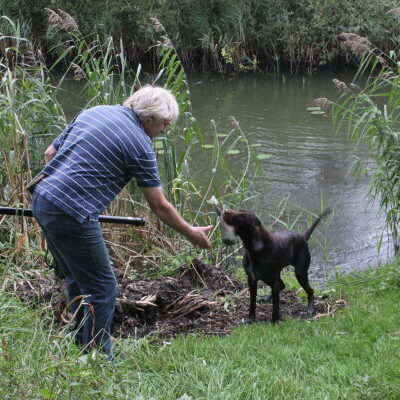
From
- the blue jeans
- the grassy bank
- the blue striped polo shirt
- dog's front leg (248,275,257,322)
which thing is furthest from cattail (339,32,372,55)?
the blue jeans

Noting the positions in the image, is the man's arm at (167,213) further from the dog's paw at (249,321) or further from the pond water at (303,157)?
the pond water at (303,157)

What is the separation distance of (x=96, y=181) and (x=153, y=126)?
0.54 meters

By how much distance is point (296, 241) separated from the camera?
5.41m

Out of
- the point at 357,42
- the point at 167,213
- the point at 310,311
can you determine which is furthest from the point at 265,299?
the point at 357,42

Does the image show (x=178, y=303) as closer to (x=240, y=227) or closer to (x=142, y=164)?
(x=240, y=227)

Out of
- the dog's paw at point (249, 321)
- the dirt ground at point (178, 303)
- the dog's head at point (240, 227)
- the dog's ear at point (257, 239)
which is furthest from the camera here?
the dog's paw at point (249, 321)

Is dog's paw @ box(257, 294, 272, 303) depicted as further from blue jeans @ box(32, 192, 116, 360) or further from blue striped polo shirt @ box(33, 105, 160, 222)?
blue striped polo shirt @ box(33, 105, 160, 222)

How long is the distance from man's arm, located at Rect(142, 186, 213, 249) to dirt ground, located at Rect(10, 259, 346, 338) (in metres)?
1.04

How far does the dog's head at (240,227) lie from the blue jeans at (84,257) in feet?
3.37

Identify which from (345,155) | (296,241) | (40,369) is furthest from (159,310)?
(345,155)

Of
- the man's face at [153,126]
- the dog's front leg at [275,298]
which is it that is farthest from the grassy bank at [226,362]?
the man's face at [153,126]

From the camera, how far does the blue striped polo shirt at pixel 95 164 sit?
13.0ft

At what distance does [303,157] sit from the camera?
39.1 feet

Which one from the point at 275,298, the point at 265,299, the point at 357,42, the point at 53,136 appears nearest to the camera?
the point at 275,298
